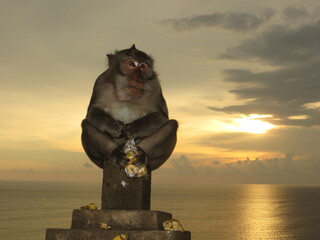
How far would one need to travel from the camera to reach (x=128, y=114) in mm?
7434

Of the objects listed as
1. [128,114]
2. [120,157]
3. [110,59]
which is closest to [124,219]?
[120,157]

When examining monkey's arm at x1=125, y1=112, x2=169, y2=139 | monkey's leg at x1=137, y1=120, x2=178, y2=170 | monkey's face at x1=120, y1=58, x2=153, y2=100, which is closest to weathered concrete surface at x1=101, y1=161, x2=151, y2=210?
monkey's leg at x1=137, y1=120, x2=178, y2=170

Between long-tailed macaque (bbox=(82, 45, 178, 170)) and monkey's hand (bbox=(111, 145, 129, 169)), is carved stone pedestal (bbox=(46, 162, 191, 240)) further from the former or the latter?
long-tailed macaque (bbox=(82, 45, 178, 170))

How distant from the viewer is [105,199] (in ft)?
24.7

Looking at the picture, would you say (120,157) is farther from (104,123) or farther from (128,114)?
(128,114)

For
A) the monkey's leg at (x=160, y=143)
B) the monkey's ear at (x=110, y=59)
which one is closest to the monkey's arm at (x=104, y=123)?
the monkey's leg at (x=160, y=143)

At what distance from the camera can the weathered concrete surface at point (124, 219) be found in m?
7.16

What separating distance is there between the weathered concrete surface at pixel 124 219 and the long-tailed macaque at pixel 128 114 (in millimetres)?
716

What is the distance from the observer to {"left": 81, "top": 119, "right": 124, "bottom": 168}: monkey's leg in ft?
24.0

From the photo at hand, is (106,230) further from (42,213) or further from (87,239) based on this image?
(42,213)

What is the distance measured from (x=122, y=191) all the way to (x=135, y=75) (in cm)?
170

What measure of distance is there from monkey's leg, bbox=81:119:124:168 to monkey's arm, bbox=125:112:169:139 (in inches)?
11.6

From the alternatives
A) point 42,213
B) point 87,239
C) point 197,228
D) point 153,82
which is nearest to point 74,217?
point 87,239

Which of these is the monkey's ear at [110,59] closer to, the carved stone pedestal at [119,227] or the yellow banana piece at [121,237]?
the carved stone pedestal at [119,227]
